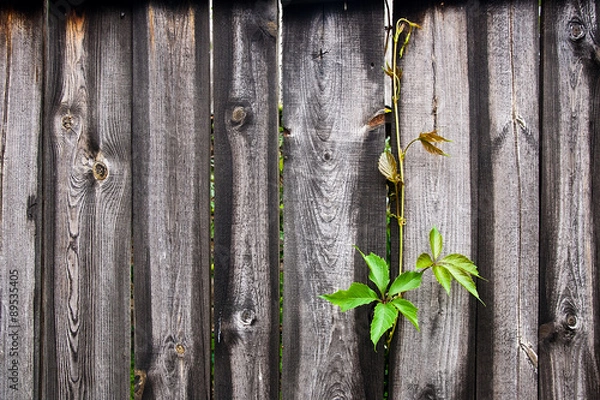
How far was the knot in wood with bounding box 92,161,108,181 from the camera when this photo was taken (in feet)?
3.90

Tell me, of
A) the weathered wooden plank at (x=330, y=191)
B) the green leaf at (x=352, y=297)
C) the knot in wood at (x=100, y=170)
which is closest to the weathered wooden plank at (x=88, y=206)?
the knot in wood at (x=100, y=170)

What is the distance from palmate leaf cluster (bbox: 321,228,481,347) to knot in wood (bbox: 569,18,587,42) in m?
0.63

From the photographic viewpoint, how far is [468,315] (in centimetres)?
111

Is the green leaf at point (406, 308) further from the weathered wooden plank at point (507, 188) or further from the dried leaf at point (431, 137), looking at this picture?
the dried leaf at point (431, 137)

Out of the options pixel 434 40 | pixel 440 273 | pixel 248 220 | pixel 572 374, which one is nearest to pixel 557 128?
pixel 434 40

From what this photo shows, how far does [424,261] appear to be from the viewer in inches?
41.1

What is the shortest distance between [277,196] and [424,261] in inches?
16.7

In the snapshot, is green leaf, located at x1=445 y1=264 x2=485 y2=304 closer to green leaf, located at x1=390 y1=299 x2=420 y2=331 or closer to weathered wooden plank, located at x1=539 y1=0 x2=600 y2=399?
green leaf, located at x1=390 y1=299 x2=420 y2=331

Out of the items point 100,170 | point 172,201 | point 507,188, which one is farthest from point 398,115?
point 100,170

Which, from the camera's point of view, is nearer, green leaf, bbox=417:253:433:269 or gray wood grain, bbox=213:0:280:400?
green leaf, bbox=417:253:433:269

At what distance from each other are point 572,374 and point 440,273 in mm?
471

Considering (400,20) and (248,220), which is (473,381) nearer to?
(248,220)

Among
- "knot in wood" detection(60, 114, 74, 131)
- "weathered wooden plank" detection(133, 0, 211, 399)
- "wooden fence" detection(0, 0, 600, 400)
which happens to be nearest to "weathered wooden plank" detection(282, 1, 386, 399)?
"wooden fence" detection(0, 0, 600, 400)

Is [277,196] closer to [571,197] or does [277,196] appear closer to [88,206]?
[88,206]
